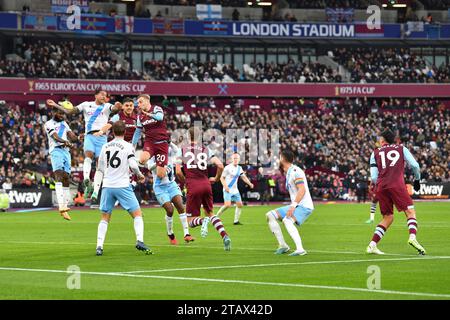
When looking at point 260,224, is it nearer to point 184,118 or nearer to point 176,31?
point 184,118

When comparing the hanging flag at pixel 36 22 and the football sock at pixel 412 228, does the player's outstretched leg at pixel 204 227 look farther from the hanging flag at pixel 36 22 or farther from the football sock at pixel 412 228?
the hanging flag at pixel 36 22

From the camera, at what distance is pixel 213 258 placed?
814 inches

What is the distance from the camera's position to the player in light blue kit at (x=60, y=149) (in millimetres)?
27234

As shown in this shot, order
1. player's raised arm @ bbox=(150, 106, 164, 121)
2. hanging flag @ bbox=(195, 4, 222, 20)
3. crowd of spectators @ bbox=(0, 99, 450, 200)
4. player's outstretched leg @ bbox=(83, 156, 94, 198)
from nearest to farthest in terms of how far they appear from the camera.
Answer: player's raised arm @ bbox=(150, 106, 164, 121), player's outstretched leg @ bbox=(83, 156, 94, 198), crowd of spectators @ bbox=(0, 99, 450, 200), hanging flag @ bbox=(195, 4, 222, 20)

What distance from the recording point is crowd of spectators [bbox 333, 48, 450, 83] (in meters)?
87.2

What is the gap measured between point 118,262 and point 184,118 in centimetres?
5329

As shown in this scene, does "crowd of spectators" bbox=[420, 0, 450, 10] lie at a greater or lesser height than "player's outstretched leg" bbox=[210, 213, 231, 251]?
greater

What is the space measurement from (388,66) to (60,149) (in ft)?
214

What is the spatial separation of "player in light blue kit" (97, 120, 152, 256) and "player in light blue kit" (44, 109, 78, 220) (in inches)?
230

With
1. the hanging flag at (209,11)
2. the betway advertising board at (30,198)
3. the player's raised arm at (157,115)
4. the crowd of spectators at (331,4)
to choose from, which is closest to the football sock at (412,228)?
the player's raised arm at (157,115)

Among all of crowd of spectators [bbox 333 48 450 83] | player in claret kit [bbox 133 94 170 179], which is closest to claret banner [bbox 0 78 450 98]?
crowd of spectators [bbox 333 48 450 83]

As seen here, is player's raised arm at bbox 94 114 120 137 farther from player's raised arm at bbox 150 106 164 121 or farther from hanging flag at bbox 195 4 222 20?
hanging flag at bbox 195 4 222 20

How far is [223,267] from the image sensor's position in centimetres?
1859

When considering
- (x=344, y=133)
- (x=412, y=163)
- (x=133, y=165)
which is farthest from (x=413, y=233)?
(x=344, y=133)
